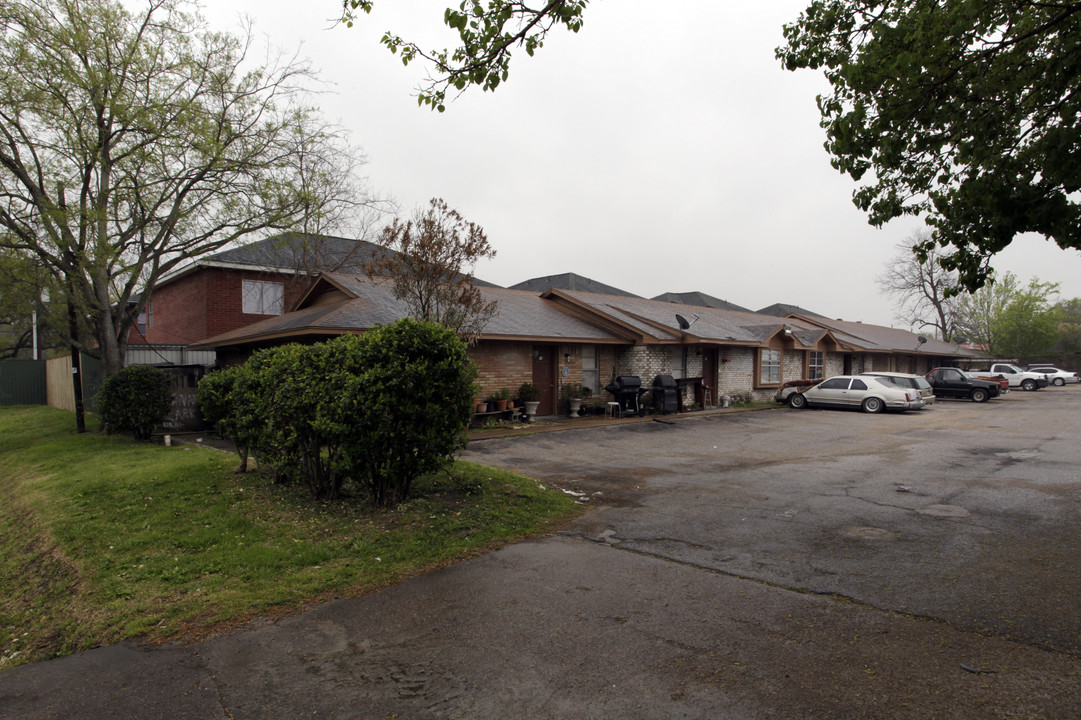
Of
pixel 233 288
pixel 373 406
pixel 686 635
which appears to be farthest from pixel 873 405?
pixel 233 288

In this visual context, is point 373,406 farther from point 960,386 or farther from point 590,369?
point 960,386

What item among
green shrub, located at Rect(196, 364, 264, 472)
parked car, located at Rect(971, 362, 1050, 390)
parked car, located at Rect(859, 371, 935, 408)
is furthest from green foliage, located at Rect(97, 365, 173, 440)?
parked car, located at Rect(971, 362, 1050, 390)

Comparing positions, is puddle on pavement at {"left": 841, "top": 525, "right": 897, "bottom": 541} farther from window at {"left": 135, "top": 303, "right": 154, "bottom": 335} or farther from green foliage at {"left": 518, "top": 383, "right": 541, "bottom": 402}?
window at {"left": 135, "top": 303, "right": 154, "bottom": 335}

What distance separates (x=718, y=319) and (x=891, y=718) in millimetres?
25092

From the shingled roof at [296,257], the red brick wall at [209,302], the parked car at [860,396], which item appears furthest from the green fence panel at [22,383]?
the parked car at [860,396]

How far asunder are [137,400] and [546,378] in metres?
10.3

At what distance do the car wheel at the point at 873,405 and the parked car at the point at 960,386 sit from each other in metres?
8.85

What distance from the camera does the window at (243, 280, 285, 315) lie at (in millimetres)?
22734

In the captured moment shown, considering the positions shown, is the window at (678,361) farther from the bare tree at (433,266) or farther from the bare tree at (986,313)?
the bare tree at (986,313)

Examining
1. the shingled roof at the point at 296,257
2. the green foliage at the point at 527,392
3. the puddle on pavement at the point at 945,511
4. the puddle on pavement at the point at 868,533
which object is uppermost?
the shingled roof at the point at 296,257

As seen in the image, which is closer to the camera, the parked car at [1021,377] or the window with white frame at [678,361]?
the window with white frame at [678,361]

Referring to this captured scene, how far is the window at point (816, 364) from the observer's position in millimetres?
28953

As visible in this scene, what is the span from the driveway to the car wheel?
15.3 meters

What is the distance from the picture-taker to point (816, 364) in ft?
96.6
